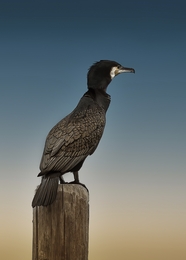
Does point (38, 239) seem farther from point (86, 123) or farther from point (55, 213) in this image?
point (86, 123)

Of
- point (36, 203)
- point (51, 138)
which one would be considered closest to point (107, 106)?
point (51, 138)

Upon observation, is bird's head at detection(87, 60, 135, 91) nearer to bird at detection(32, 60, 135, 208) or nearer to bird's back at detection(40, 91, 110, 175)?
bird at detection(32, 60, 135, 208)

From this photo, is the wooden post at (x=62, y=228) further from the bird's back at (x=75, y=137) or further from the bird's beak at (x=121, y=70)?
the bird's beak at (x=121, y=70)

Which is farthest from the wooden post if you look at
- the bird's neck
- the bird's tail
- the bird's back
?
the bird's neck

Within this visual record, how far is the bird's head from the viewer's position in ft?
19.3

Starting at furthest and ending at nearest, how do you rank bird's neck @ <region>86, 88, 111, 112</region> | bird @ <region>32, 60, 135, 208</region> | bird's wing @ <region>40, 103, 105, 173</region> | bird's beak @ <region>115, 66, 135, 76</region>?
bird's beak @ <region>115, 66, 135, 76</region> → bird's neck @ <region>86, 88, 111, 112</region> → bird's wing @ <region>40, 103, 105, 173</region> → bird @ <region>32, 60, 135, 208</region>

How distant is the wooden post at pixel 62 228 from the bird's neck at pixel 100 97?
1671 millimetres

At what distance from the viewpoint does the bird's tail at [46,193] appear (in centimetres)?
443

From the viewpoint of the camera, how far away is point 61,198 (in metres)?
4.49

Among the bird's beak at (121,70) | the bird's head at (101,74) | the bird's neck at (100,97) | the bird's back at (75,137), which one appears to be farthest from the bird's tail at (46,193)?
the bird's beak at (121,70)

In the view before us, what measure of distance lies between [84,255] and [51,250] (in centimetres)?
37

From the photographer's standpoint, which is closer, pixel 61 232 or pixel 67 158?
pixel 61 232

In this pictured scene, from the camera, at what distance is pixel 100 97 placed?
582cm

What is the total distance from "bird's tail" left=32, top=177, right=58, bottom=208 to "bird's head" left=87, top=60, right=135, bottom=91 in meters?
1.84
